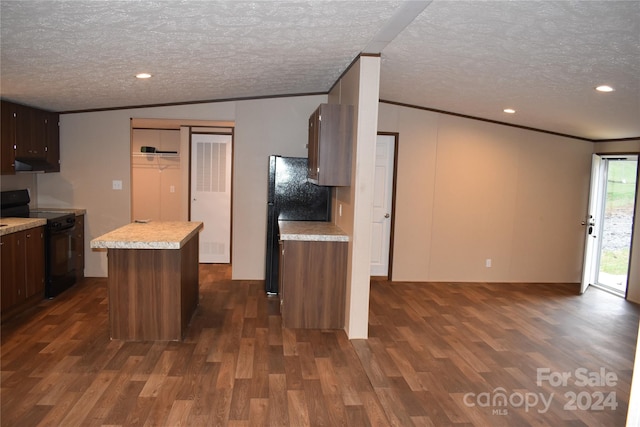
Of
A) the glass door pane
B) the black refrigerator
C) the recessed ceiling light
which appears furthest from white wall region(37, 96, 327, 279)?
the glass door pane

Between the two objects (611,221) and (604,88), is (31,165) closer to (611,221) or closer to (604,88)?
(604,88)

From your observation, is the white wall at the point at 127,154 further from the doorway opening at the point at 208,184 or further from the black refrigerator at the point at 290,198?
the doorway opening at the point at 208,184

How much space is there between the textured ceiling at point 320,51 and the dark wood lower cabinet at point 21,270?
142 centimetres

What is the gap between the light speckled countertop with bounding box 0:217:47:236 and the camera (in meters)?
4.55

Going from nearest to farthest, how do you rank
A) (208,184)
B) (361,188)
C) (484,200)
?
(361,188) < (484,200) < (208,184)

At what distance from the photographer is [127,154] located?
6.38 m

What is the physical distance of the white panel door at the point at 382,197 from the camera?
6.71 m

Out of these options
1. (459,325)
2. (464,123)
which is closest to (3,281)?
(459,325)

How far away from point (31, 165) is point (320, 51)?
397cm

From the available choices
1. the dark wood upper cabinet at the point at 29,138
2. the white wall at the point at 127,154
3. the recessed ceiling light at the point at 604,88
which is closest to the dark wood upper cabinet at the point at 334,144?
the white wall at the point at 127,154

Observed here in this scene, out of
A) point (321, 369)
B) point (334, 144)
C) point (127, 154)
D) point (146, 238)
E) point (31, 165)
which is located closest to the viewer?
point (321, 369)

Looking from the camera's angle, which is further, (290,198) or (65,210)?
(65,210)

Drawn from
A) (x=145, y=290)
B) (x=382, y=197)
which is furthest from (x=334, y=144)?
(x=382, y=197)

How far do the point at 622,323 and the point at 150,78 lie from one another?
5445 millimetres
